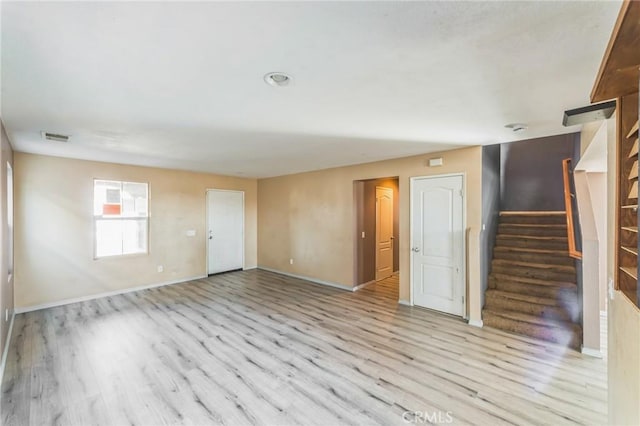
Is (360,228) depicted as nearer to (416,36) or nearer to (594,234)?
(594,234)

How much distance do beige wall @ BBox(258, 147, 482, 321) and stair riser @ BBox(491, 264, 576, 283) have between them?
35.6 inches

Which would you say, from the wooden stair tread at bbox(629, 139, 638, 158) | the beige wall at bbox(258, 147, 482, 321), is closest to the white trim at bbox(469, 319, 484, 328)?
the beige wall at bbox(258, 147, 482, 321)

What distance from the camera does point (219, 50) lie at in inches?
60.9

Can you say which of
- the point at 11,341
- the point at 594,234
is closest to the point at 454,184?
the point at 594,234

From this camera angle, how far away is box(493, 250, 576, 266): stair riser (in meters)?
4.15

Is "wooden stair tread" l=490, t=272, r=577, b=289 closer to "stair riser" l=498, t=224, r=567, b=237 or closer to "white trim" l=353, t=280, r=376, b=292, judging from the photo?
"stair riser" l=498, t=224, r=567, b=237

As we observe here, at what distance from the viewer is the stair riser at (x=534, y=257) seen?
4152 millimetres

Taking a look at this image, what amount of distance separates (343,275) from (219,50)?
4571mm

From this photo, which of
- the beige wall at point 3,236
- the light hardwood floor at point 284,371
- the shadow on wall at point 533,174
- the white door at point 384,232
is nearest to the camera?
the light hardwood floor at point 284,371

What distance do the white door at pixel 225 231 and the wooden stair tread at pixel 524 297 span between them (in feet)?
17.9

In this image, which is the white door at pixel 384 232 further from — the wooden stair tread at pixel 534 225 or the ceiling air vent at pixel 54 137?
the ceiling air vent at pixel 54 137

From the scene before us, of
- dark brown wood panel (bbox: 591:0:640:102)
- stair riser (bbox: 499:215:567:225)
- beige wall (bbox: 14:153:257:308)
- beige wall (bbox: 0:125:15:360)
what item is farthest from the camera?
stair riser (bbox: 499:215:567:225)

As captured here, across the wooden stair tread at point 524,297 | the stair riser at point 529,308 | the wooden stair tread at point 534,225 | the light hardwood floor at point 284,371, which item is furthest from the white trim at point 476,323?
the wooden stair tread at point 534,225

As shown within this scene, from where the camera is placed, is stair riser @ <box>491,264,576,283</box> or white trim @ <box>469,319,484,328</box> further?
stair riser @ <box>491,264,576,283</box>
